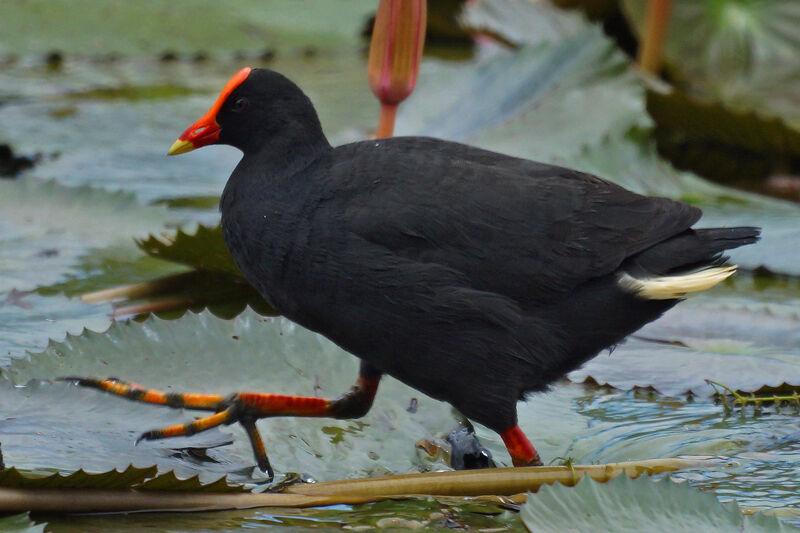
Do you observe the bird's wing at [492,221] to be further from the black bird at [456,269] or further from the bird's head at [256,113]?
the bird's head at [256,113]

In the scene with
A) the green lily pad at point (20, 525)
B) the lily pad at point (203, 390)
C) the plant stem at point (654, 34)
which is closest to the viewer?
the green lily pad at point (20, 525)

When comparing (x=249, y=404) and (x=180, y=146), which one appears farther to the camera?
(x=180, y=146)

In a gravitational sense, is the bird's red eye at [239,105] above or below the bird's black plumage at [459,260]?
above

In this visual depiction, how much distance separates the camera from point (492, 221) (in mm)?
1494

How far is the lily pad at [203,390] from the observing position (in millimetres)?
1338

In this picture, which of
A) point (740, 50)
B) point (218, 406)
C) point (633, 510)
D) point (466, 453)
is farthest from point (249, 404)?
point (740, 50)

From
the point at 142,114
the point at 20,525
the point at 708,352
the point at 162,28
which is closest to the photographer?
the point at 20,525

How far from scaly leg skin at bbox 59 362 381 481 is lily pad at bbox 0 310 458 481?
12 mm

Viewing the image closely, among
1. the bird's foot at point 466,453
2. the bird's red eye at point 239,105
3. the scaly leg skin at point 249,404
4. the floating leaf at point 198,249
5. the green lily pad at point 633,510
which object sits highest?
the bird's red eye at point 239,105

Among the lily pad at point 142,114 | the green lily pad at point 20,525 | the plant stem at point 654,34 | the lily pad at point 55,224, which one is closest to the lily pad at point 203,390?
the green lily pad at point 20,525

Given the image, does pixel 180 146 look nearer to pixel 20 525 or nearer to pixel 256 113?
pixel 256 113

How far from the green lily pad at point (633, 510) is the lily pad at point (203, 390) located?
307mm

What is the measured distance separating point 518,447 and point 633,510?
0.35m

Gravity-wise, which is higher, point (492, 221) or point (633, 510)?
point (492, 221)
